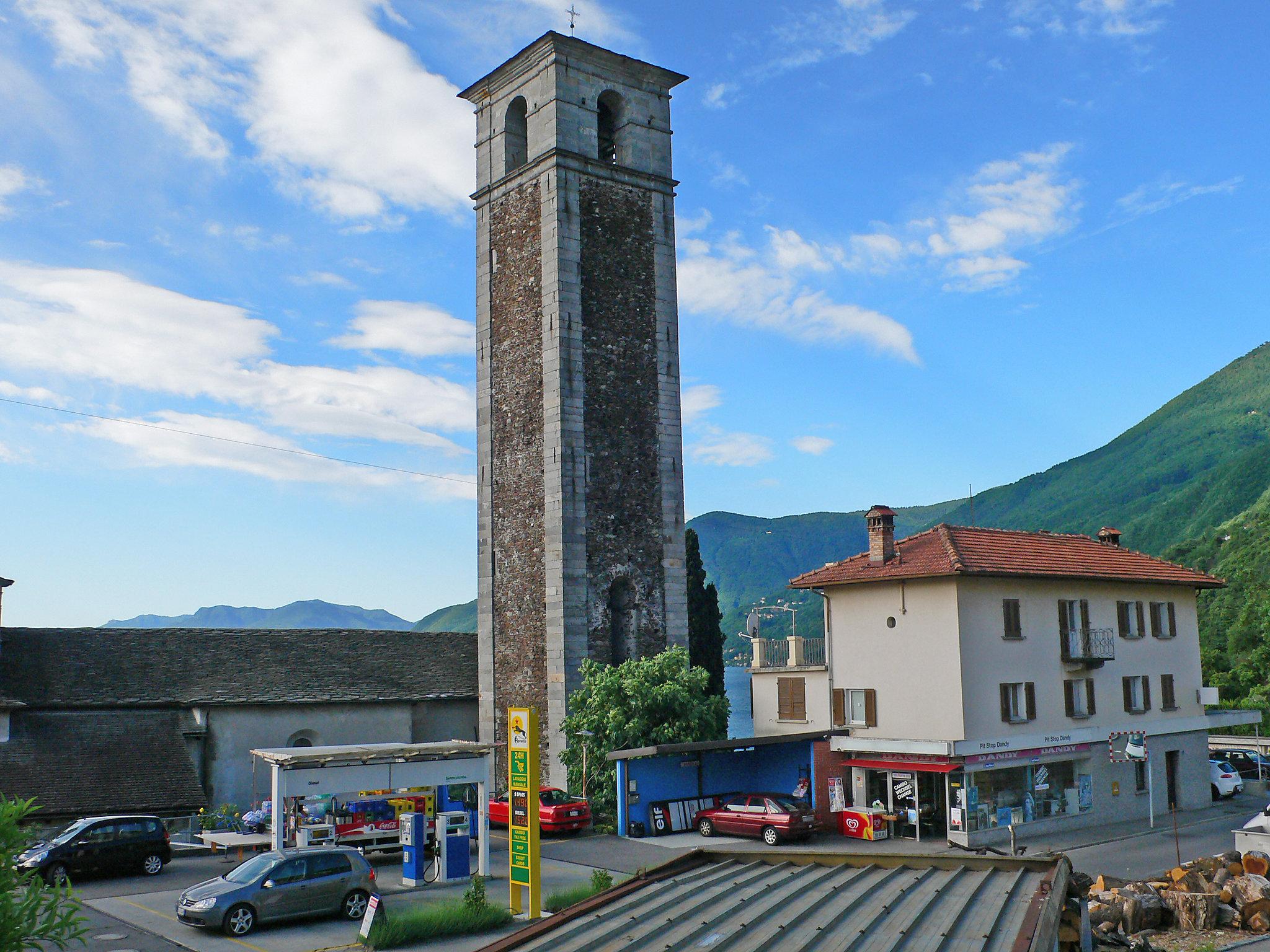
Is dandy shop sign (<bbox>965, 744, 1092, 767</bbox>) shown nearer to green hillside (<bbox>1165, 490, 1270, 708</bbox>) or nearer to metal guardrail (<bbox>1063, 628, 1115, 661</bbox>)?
metal guardrail (<bbox>1063, 628, 1115, 661</bbox>)

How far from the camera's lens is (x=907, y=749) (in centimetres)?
3484

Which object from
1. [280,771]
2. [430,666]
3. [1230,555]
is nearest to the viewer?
[280,771]

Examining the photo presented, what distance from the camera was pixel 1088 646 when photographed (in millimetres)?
38281

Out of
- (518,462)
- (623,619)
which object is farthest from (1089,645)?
(518,462)

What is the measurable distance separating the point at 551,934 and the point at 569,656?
29.3 m

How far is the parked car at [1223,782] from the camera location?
144 feet

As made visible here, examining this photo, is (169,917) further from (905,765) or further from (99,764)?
(905,765)

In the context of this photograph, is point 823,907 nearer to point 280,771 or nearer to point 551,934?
point 551,934

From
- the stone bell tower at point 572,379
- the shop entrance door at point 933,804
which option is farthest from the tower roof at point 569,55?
the shop entrance door at point 933,804

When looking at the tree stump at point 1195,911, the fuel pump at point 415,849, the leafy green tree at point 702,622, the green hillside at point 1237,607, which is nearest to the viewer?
the tree stump at point 1195,911

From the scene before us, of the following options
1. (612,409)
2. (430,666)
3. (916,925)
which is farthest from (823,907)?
(430,666)

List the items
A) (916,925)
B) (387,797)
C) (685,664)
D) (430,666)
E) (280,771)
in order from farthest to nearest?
(430,666) → (685,664) → (387,797) → (280,771) → (916,925)

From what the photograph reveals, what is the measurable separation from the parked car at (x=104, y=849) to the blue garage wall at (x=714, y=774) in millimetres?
13431

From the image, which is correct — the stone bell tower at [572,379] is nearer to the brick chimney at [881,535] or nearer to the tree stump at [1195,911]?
the brick chimney at [881,535]
